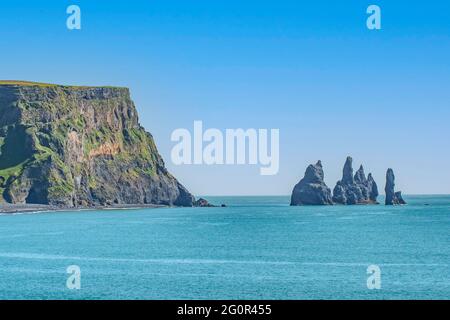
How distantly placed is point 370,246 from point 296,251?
17.4 metres

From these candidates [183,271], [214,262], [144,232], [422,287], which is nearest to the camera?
[422,287]

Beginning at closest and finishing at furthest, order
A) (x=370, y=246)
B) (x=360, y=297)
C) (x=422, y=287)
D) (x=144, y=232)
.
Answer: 1. (x=360, y=297)
2. (x=422, y=287)
3. (x=370, y=246)
4. (x=144, y=232)

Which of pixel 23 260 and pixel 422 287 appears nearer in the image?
pixel 422 287

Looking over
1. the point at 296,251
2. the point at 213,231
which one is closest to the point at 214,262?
the point at 296,251

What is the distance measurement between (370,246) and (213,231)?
51959mm

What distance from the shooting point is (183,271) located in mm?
88062

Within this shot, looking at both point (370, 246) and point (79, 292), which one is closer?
point (79, 292)

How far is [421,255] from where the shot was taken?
4222 inches

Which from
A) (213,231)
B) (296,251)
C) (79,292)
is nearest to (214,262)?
(296,251)

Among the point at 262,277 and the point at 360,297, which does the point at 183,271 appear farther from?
the point at 360,297
